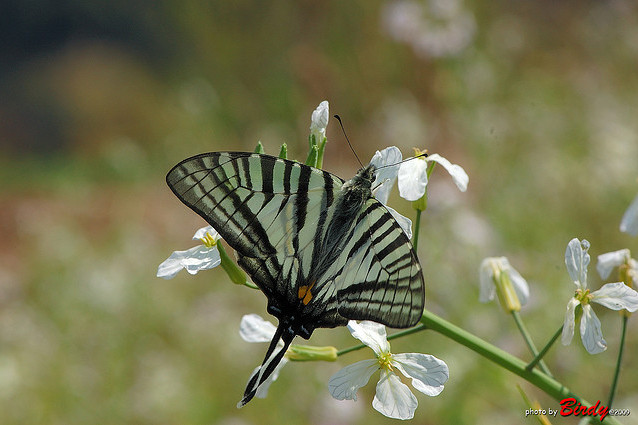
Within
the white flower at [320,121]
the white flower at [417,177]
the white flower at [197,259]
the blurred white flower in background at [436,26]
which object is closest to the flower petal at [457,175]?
the white flower at [417,177]

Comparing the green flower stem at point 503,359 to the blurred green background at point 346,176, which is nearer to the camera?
the green flower stem at point 503,359

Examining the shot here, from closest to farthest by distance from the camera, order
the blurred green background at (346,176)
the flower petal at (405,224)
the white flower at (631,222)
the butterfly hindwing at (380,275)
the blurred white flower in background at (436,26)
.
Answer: the butterfly hindwing at (380,275), the flower petal at (405,224), the white flower at (631,222), the blurred green background at (346,176), the blurred white flower in background at (436,26)

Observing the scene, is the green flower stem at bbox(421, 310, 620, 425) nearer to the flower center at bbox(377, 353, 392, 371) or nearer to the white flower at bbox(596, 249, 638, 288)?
the flower center at bbox(377, 353, 392, 371)

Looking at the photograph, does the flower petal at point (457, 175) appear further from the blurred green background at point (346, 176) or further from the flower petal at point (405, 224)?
the blurred green background at point (346, 176)

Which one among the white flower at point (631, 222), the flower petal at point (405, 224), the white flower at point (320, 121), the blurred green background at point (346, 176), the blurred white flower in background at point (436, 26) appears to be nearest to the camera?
the flower petal at point (405, 224)

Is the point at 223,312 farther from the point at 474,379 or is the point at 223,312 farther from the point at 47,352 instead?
the point at 474,379

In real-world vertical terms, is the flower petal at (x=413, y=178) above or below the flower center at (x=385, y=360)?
above
